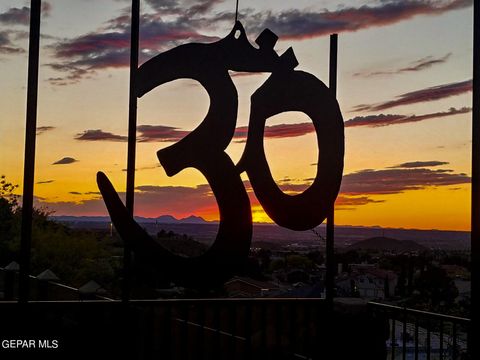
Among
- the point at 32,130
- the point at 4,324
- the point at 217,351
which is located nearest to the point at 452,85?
the point at 217,351

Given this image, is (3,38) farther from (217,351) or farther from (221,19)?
(217,351)

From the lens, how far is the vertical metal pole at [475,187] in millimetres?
3680

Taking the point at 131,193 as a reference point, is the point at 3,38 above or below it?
above

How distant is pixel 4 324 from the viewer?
11.6 ft

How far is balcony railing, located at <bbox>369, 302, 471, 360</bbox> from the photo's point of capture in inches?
148

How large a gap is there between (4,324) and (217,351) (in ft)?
4.31

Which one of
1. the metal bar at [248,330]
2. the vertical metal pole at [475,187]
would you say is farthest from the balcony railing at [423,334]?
the metal bar at [248,330]

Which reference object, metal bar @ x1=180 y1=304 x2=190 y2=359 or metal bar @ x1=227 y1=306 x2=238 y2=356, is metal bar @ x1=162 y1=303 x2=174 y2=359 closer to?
metal bar @ x1=180 y1=304 x2=190 y2=359

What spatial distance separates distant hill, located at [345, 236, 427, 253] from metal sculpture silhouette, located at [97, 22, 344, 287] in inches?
37.8

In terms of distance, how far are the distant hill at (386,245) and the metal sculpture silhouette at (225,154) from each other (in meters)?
0.96

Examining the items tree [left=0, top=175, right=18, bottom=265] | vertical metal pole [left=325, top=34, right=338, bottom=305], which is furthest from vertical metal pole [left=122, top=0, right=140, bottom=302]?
tree [left=0, top=175, right=18, bottom=265]

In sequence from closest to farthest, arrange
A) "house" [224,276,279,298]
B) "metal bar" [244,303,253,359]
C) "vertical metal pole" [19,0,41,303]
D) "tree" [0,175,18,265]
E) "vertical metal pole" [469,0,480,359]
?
1. "vertical metal pole" [19,0,41,303]
2. "vertical metal pole" [469,0,480,359]
3. "metal bar" [244,303,253,359]
4. "house" [224,276,279,298]
5. "tree" [0,175,18,265]

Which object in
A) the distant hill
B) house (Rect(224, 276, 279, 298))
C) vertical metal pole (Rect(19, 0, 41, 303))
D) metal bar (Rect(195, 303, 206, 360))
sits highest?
vertical metal pole (Rect(19, 0, 41, 303))

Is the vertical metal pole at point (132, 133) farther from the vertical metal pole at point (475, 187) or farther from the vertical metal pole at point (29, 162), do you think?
the vertical metal pole at point (475, 187)
